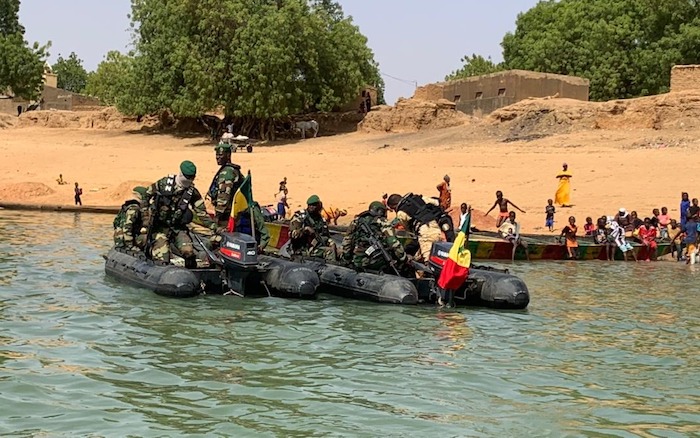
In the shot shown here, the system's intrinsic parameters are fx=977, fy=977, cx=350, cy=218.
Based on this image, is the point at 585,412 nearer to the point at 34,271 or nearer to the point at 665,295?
A: the point at 665,295

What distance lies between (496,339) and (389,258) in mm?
2594

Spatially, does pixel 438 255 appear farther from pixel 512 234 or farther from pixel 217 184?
pixel 512 234

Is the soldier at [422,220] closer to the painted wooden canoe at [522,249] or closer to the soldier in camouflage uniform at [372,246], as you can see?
the soldier in camouflage uniform at [372,246]

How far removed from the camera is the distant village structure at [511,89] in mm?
40281

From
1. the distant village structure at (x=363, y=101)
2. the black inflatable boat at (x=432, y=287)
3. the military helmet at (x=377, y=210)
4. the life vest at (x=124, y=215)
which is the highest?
the distant village structure at (x=363, y=101)

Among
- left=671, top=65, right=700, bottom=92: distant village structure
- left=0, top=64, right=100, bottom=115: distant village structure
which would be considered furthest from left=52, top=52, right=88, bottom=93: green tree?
left=671, top=65, right=700, bottom=92: distant village structure

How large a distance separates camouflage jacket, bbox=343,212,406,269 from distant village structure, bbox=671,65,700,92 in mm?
25103

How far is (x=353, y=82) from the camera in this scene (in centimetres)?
4562

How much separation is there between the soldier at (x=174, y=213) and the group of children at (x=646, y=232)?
30.1 feet

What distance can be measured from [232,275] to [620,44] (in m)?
42.5

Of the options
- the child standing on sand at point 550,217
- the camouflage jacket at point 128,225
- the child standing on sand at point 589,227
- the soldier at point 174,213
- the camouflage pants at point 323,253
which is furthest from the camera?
the child standing on sand at point 550,217

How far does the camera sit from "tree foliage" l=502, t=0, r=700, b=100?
4719 centimetres

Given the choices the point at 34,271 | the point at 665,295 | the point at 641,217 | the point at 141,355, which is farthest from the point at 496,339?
the point at 641,217

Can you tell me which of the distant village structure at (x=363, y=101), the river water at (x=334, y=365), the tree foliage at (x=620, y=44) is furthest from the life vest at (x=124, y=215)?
the tree foliage at (x=620, y=44)
